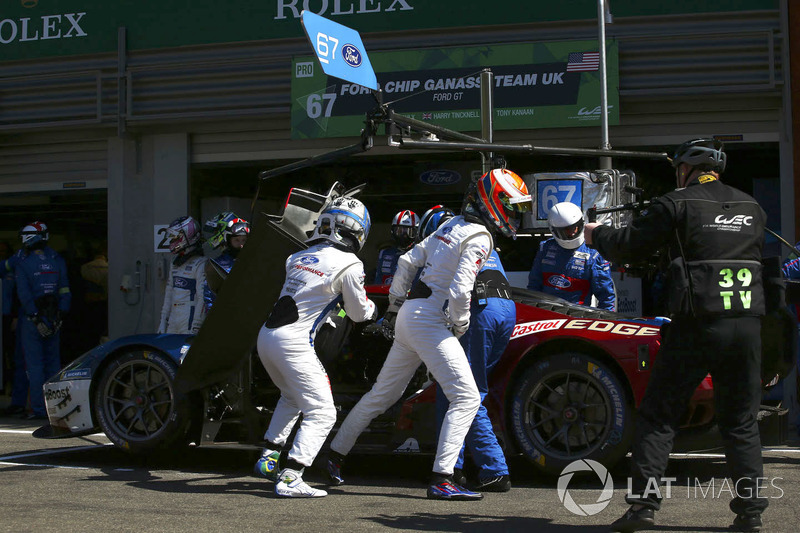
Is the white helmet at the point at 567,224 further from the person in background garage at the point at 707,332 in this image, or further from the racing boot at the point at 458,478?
the racing boot at the point at 458,478

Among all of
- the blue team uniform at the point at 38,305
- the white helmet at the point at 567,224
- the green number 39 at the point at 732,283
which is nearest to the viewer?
the green number 39 at the point at 732,283

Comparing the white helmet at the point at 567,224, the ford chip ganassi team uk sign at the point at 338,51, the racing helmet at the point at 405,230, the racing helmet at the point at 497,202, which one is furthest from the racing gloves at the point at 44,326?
the racing helmet at the point at 497,202

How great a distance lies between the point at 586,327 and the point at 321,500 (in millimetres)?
1934

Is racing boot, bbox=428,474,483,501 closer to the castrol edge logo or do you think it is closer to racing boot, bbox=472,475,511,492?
racing boot, bbox=472,475,511,492

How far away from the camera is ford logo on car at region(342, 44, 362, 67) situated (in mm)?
8109

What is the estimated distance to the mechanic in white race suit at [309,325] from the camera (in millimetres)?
6055

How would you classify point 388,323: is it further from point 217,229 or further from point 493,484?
point 217,229

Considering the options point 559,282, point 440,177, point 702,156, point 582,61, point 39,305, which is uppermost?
point 582,61

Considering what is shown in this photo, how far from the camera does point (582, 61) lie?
11.3 meters

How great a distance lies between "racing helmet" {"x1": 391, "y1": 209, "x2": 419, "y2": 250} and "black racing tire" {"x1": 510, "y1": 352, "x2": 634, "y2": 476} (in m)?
3.45

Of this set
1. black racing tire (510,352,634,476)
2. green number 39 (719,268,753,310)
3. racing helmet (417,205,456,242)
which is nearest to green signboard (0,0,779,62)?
racing helmet (417,205,456,242)

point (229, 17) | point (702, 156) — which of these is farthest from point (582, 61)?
point (702, 156)

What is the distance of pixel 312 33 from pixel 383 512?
12.9 ft

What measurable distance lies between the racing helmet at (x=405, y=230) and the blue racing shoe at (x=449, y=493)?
13.4 ft
